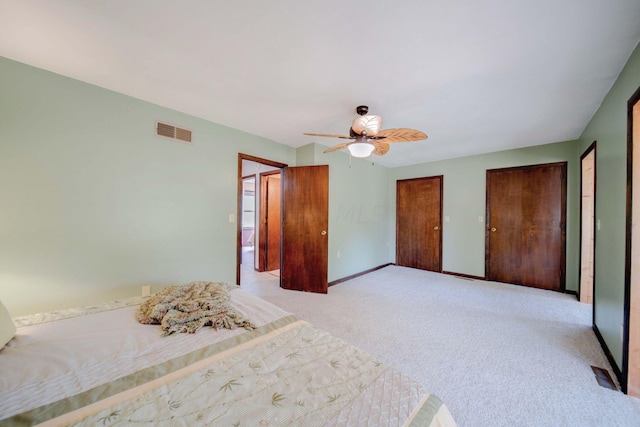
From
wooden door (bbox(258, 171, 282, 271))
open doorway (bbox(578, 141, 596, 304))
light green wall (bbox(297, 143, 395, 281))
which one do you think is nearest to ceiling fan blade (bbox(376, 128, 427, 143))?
→ light green wall (bbox(297, 143, 395, 281))

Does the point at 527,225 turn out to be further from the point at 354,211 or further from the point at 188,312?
the point at 188,312

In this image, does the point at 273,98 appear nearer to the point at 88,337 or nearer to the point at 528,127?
the point at 88,337

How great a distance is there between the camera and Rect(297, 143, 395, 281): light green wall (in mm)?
4016

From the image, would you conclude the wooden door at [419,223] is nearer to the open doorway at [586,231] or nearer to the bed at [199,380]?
the open doorway at [586,231]

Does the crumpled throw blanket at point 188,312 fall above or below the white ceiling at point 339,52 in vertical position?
below

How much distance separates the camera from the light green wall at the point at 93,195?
188 cm

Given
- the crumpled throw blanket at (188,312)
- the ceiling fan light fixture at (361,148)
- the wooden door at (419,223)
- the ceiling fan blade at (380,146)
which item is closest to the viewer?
the crumpled throw blanket at (188,312)

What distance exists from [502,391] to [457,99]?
2.44m

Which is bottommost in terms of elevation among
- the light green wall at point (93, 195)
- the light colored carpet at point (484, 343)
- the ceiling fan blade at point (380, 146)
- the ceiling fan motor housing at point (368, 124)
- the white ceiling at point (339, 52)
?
the light colored carpet at point (484, 343)

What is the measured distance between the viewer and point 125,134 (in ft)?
7.71

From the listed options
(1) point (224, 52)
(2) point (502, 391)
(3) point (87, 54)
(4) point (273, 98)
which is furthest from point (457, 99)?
(3) point (87, 54)

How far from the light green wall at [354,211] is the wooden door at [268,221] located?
4.23 feet

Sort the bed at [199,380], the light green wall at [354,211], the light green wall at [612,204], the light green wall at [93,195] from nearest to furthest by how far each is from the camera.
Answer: the bed at [199,380]
the light green wall at [612,204]
the light green wall at [93,195]
the light green wall at [354,211]

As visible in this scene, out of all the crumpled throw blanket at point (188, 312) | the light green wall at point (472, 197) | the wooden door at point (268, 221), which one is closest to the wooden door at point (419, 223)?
the light green wall at point (472, 197)
